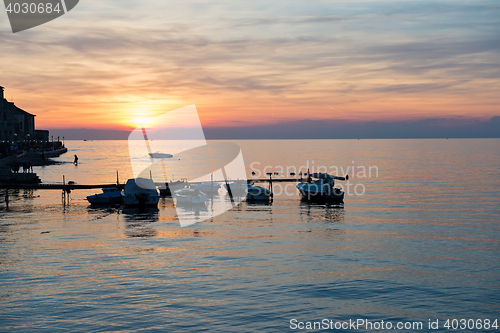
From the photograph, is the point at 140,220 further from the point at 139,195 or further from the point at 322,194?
the point at 322,194

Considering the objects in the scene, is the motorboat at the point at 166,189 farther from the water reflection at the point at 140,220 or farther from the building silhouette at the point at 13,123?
the building silhouette at the point at 13,123

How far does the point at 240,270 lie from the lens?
31297 millimetres

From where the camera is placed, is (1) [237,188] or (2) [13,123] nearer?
(1) [237,188]

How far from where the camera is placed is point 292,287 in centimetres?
2788

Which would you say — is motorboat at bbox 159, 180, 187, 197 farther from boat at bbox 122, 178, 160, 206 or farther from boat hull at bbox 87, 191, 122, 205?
boat at bbox 122, 178, 160, 206

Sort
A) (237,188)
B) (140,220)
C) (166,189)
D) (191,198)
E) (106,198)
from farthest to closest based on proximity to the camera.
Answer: (166,189) < (237,188) < (191,198) < (106,198) < (140,220)

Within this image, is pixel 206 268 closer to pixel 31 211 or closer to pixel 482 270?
pixel 482 270

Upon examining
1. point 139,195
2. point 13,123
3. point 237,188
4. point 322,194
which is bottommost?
point 322,194

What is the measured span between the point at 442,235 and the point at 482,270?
1257 centimetres

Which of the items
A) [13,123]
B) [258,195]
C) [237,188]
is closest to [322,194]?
[258,195]

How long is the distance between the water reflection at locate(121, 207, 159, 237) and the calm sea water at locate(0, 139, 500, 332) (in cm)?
21

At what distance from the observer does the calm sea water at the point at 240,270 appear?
23750 millimetres

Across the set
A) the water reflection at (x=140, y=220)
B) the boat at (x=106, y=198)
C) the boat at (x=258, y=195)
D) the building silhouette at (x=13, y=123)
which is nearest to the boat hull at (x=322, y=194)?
the boat at (x=258, y=195)

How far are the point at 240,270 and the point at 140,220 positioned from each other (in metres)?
25.1
